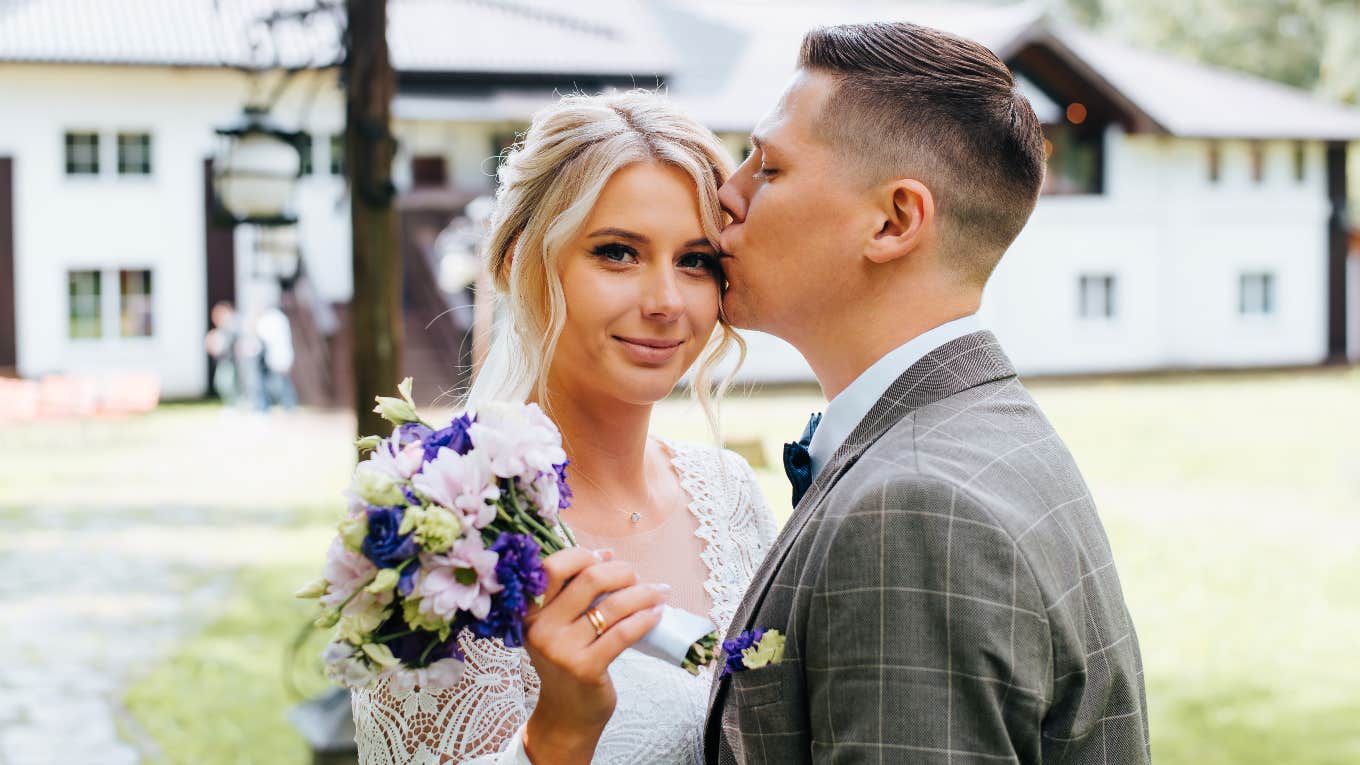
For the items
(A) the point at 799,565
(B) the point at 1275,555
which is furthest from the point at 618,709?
(B) the point at 1275,555

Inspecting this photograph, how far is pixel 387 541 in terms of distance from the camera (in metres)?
1.89

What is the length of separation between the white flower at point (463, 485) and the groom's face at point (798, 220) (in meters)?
0.67

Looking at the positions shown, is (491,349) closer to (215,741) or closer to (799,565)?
(799,565)

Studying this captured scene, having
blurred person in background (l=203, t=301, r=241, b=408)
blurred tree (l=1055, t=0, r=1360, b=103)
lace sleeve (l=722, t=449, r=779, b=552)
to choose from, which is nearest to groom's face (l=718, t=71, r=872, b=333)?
lace sleeve (l=722, t=449, r=779, b=552)

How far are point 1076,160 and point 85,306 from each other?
79.0 feet

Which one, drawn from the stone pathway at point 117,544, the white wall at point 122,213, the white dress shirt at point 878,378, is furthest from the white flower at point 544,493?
the white wall at point 122,213

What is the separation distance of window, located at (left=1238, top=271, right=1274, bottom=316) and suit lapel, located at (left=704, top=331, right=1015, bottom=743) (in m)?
37.2

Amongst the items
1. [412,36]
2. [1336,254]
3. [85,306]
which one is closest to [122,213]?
[85,306]

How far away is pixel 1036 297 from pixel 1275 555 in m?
21.4

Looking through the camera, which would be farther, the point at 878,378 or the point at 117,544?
the point at 117,544

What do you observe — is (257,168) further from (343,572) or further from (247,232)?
(247,232)

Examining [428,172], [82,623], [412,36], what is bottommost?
[82,623]

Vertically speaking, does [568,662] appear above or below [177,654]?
above

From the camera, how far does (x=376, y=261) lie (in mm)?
5406
